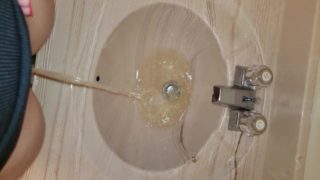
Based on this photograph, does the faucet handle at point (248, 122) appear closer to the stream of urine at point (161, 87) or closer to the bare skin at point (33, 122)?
the stream of urine at point (161, 87)

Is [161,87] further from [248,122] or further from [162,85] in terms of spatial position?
[248,122]

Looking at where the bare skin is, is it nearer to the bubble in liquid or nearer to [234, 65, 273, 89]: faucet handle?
the bubble in liquid

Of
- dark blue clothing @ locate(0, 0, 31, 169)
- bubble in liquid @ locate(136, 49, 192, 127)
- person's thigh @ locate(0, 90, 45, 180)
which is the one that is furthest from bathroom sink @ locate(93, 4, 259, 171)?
dark blue clothing @ locate(0, 0, 31, 169)

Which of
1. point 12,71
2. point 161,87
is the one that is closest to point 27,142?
point 12,71

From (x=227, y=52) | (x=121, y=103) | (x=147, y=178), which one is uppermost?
(x=227, y=52)

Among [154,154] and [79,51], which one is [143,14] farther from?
[154,154]

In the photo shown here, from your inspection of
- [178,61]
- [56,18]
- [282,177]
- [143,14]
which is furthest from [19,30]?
[282,177]
